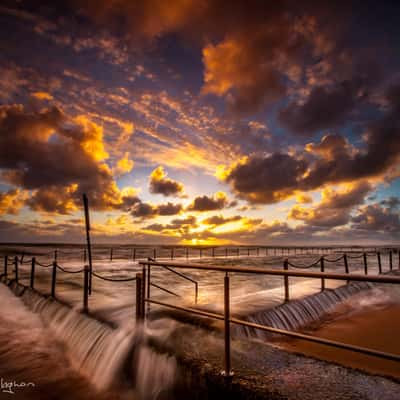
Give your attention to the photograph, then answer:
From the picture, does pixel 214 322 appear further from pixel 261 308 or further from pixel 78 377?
pixel 78 377

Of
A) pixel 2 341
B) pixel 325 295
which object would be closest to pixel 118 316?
pixel 2 341

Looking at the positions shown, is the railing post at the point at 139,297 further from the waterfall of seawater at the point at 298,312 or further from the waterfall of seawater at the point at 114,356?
the waterfall of seawater at the point at 298,312

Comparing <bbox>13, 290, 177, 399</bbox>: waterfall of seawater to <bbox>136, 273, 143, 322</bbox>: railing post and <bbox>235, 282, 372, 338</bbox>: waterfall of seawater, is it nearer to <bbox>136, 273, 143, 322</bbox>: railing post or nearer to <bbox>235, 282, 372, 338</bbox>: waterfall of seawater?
<bbox>136, 273, 143, 322</bbox>: railing post

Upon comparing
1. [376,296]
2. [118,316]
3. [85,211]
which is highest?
[85,211]

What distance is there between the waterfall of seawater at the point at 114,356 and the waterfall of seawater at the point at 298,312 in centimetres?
188

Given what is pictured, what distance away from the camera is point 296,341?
235 inches

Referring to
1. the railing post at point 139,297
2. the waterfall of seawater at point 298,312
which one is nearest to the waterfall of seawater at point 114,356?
the railing post at point 139,297

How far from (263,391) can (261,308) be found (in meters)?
4.12

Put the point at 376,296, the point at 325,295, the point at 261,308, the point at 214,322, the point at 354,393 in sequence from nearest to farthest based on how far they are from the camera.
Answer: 1. the point at 354,393
2. the point at 214,322
3. the point at 261,308
4. the point at 325,295
5. the point at 376,296

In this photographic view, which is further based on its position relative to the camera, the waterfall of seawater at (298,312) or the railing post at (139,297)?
the waterfall of seawater at (298,312)

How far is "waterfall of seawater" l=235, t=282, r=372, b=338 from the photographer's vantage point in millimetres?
6027

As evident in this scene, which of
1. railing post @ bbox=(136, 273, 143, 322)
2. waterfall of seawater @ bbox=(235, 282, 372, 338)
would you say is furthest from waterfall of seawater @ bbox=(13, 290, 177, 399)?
waterfall of seawater @ bbox=(235, 282, 372, 338)

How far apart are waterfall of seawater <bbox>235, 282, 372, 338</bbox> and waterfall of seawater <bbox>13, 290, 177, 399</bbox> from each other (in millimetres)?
1882

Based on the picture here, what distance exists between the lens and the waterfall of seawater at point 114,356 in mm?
3695
